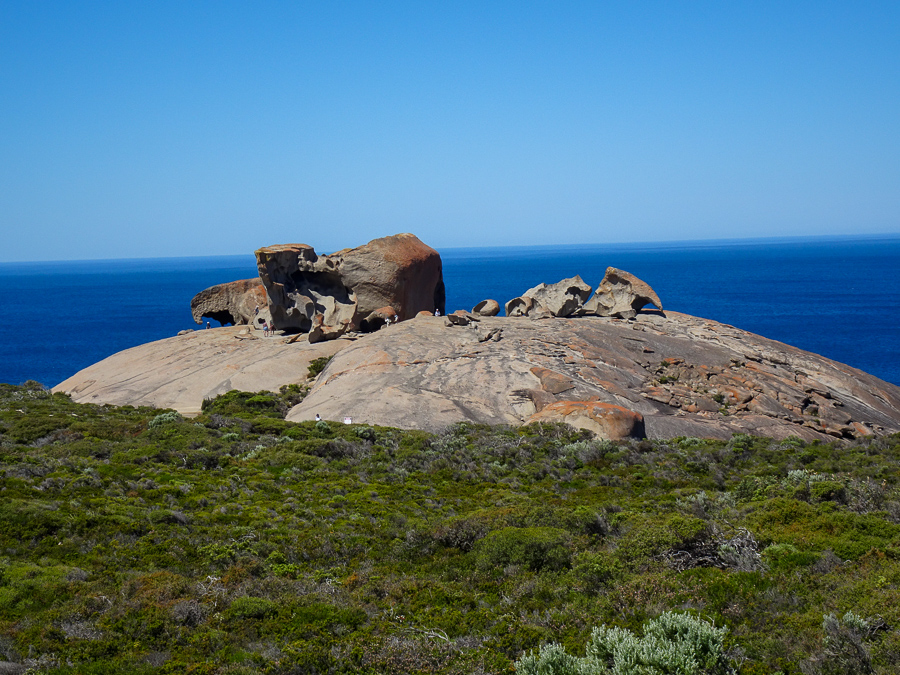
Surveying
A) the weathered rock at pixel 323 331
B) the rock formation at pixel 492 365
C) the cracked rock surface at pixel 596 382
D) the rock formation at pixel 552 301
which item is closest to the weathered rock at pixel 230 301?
the rock formation at pixel 492 365

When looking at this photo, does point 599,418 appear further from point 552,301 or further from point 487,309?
point 487,309

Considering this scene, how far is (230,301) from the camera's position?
1836 inches

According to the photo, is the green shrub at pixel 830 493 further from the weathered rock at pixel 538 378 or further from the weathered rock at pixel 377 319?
the weathered rock at pixel 377 319

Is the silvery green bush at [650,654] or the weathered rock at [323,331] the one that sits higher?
the weathered rock at [323,331]

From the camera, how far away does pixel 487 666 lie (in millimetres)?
8406

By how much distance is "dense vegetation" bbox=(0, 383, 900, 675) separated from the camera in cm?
868

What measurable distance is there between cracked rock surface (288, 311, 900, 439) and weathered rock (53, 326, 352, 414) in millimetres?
3595

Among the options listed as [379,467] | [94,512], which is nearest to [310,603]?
[94,512]

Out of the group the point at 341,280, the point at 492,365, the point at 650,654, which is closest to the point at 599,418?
the point at 492,365

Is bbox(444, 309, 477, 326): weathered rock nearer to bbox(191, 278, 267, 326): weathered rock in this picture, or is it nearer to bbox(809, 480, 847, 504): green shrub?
bbox(191, 278, 267, 326): weathered rock

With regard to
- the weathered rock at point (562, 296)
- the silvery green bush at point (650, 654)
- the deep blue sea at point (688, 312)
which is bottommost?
the deep blue sea at point (688, 312)

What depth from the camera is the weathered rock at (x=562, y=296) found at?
38.3 m

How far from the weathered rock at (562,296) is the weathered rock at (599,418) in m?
14.2

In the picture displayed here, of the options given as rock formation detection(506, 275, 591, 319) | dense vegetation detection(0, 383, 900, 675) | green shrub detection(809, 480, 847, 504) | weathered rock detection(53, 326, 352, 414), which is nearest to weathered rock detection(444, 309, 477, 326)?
rock formation detection(506, 275, 591, 319)
